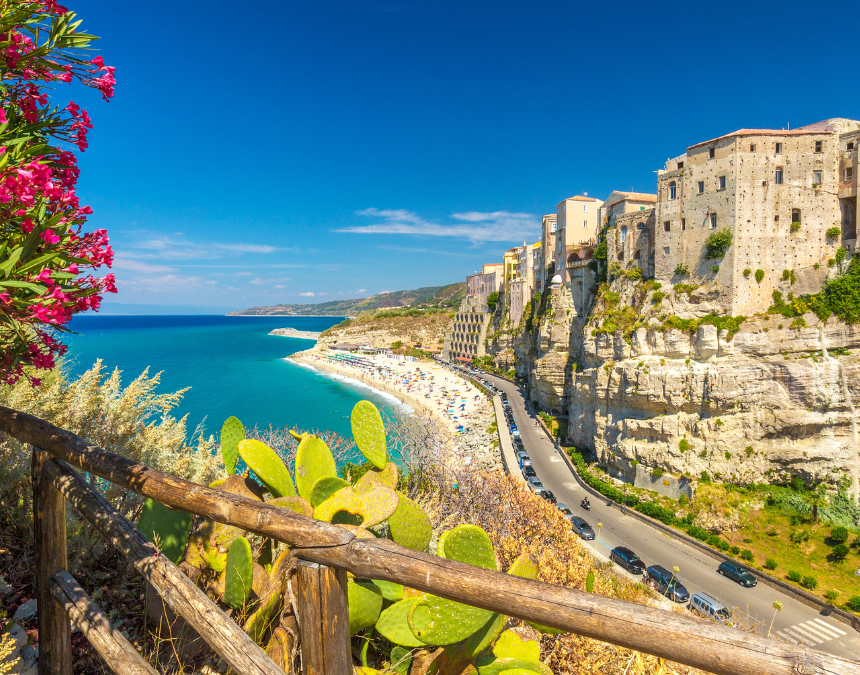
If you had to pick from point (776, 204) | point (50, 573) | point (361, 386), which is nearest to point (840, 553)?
point (776, 204)

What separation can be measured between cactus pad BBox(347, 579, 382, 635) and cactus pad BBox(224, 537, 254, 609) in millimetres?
596

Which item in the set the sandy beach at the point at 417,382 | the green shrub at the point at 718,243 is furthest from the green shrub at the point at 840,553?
the sandy beach at the point at 417,382

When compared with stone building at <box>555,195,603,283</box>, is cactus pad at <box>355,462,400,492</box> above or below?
below

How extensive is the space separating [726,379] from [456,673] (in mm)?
22919

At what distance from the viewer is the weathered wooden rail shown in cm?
102

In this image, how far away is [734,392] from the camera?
20.4m

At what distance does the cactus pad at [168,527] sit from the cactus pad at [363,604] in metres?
1.52

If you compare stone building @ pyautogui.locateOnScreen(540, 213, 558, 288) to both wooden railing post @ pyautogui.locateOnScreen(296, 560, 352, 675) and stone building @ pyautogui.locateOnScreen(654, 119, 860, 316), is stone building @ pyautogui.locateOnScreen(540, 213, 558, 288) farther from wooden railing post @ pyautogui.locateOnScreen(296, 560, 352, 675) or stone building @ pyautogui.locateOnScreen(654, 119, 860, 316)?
wooden railing post @ pyautogui.locateOnScreen(296, 560, 352, 675)

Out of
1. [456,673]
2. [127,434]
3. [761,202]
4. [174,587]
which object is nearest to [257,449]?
[174,587]

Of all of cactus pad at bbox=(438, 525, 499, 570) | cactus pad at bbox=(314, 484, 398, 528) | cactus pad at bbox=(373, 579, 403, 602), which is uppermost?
cactus pad at bbox=(314, 484, 398, 528)

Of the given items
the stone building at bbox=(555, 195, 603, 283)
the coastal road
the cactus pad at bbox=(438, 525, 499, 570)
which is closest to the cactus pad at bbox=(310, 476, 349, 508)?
the cactus pad at bbox=(438, 525, 499, 570)

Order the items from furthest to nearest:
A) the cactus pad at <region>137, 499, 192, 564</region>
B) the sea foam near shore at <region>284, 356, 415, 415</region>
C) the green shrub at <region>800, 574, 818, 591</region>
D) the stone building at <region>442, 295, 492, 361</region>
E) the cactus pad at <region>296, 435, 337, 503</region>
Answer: the stone building at <region>442, 295, 492, 361</region> → the sea foam near shore at <region>284, 356, 415, 415</region> → the green shrub at <region>800, 574, 818, 591</region> → the cactus pad at <region>296, 435, 337, 503</region> → the cactus pad at <region>137, 499, 192, 564</region>

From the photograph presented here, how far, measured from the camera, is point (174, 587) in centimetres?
176

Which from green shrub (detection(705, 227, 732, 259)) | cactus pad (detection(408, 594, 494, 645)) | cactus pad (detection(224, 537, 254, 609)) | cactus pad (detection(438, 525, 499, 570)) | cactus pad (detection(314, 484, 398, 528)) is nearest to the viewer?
cactus pad (detection(408, 594, 494, 645))
